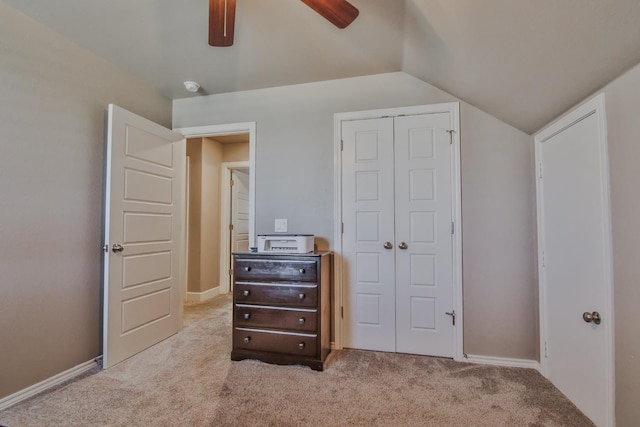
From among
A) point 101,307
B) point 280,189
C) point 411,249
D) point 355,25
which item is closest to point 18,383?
point 101,307

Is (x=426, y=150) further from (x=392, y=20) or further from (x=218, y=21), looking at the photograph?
(x=218, y=21)

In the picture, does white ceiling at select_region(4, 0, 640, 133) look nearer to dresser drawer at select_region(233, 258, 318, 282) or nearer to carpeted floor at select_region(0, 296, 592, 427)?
dresser drawer at select_region(233, 258, 318, 282)

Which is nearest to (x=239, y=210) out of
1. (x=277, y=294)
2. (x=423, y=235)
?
(x=277, y=294)

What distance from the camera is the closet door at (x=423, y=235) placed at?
252 centimetres

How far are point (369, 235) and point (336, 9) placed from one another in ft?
5.71

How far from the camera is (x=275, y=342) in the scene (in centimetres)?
238

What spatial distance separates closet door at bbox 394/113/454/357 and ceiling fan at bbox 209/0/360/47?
4.18 ft

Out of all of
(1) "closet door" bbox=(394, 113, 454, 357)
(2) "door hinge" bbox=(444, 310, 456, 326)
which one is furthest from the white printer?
(2) "door hinge" bbox=(444, 310, 456, 326)

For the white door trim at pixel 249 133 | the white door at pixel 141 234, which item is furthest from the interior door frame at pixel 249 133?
the white door at pixel 141 234

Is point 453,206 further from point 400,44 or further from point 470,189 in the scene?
point 400,44

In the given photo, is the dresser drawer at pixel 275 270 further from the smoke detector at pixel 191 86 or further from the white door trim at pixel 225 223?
the white door trim at pixel 225 223

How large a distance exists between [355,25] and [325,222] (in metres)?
1.56

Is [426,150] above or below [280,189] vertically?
above

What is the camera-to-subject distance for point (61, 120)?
7.11ft
